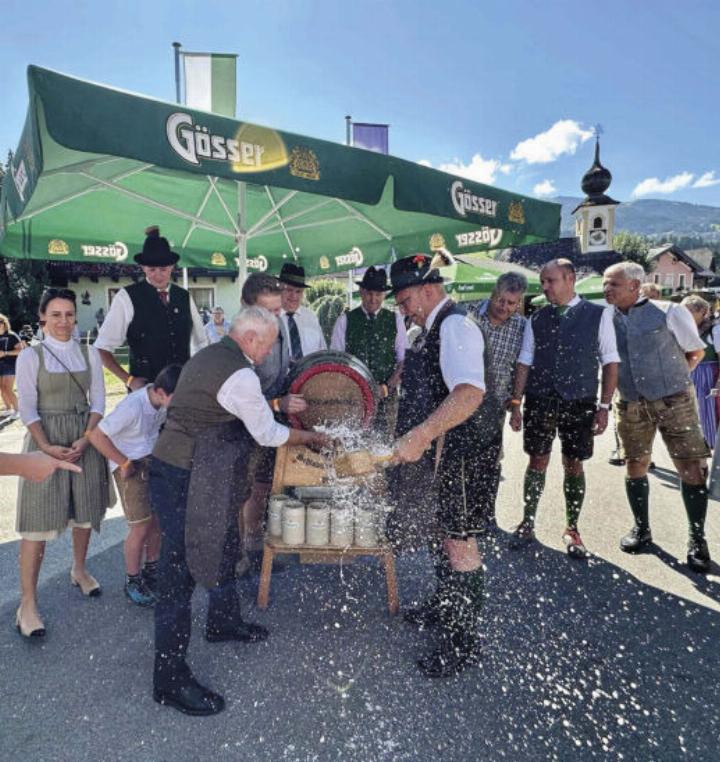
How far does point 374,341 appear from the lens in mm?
3723

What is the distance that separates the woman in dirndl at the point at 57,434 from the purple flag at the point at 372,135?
742cm

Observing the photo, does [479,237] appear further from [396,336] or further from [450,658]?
[450,658]

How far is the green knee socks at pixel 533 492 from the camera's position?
3.50 m

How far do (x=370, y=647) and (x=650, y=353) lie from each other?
8.28 feet

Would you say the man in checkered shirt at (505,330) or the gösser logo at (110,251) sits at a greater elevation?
the gösser logo at (110,251)

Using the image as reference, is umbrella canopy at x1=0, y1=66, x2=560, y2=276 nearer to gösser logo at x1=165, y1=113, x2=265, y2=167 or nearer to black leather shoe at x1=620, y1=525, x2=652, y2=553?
gösser logo at x1=165, y1=113, x2=265, y2=167

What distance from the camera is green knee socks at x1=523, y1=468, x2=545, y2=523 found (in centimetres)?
350

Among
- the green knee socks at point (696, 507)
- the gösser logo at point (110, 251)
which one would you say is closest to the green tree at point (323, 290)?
the gösser logo at point (110, 251)

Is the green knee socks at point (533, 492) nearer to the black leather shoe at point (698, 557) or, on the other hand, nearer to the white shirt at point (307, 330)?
the black leather shoe at point (698, 557)

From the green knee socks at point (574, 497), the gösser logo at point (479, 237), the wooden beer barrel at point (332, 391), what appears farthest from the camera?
the gösser logo at point (479, 237)

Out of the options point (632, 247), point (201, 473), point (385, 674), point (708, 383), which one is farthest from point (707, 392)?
point (632, 247)

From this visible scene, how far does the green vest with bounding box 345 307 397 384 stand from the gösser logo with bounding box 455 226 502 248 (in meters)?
1.14

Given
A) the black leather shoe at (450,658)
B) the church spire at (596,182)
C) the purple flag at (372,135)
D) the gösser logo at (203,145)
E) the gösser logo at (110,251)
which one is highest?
the church spire at (596,182)

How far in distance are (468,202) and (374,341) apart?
1.14 meters
